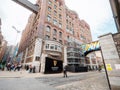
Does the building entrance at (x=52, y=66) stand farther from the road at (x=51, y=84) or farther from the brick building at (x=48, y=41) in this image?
the road at (x=51, y=84)

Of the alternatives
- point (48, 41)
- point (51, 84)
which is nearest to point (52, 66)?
point (48, 41)

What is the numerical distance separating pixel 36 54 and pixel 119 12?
17608mm

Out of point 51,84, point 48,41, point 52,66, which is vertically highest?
point 48,41

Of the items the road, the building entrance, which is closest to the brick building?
the building entrance

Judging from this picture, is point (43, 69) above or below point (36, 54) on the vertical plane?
below

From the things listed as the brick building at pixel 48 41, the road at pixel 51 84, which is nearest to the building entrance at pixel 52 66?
the brick building at pixel 48 41

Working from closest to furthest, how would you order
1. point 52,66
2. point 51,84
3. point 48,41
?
point 51,84 < point 52,66 < point 48,41

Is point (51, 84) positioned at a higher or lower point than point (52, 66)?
lower

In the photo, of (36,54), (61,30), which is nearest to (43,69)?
(36,54)

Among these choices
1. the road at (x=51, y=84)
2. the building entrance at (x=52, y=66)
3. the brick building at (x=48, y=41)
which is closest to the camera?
the road at (x=51, y=84)

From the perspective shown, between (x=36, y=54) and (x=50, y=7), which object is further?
(x=50, y=7)

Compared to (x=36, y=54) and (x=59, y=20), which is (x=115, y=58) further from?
(x=59, y=20)

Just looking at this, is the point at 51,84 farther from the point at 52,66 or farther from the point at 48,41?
the point at 48,41

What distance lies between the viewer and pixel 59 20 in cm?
2833
